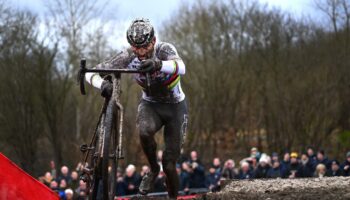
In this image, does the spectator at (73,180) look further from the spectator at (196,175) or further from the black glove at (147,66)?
the black glove at (147,66)

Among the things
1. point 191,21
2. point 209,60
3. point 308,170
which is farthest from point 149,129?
point 191,21

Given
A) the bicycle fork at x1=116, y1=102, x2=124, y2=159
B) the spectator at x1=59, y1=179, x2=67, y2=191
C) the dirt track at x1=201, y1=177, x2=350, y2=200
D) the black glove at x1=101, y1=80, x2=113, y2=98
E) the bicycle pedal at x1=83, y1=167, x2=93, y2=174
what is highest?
the black glove at x1=101, y1=80, x2=113, y2=98

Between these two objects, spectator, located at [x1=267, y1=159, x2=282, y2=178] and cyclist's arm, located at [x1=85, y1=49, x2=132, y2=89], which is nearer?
cyclist's arm, located at [x1=85, y1=49, x2=132, y2=89]

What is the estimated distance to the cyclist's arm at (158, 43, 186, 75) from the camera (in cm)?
946

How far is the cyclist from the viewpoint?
388 inches

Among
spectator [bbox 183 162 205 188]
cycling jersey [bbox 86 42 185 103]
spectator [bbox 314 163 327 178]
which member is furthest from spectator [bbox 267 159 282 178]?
cycling jersey [bbox 86 42 185 103]

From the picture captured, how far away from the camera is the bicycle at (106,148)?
922cm

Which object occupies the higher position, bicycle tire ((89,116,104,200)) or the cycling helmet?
the cycling helmet

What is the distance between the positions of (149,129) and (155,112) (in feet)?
1.05

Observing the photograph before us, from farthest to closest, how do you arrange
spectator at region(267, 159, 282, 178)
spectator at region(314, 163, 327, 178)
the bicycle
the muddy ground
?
spectator at region(267, 159, 282, 178) → spectator at region(314, 163, 327, 178) → the muddy ground → the bicycle

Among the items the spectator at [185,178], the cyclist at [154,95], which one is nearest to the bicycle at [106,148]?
the cyclist at [154,95]

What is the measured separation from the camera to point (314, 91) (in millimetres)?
33656

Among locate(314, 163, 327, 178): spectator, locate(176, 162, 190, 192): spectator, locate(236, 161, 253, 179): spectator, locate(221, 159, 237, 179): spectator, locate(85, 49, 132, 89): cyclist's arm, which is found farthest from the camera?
locate(221, 159, 237, 179): spectator

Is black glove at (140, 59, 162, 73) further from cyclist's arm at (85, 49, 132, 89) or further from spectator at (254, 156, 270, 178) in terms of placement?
spectator at (254, 156, 270, 178)
